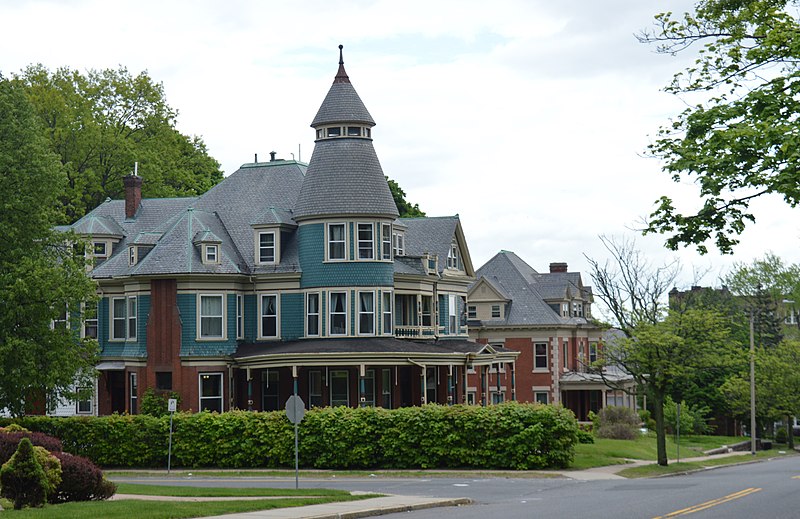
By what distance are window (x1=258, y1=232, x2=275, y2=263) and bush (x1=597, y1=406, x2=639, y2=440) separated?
20.0 meters

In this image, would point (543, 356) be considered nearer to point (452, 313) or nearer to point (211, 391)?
point (452, 313)

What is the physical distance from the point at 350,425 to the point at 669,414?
34.7 metres

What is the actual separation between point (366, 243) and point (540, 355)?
25814 mm

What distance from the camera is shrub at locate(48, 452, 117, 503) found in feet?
81.7

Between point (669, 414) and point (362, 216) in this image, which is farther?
point (669, 414)

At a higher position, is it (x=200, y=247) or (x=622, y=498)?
(x=200, y=247)

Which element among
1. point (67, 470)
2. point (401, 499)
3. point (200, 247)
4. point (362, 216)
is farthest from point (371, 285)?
point (67, 470)

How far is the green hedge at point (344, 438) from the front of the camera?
4034 centimetres

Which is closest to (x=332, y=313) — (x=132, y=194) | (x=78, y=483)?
(x=132, y=194)

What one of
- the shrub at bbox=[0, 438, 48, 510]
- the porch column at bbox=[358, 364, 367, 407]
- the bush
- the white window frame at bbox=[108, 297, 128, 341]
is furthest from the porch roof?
the shrub at bbox=[0, 438, 48, 510]

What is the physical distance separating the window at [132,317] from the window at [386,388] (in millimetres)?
11417

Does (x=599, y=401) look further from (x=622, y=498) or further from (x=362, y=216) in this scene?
(x=622, y=498)

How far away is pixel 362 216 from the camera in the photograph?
49.3 m

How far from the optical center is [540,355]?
72250 mm
